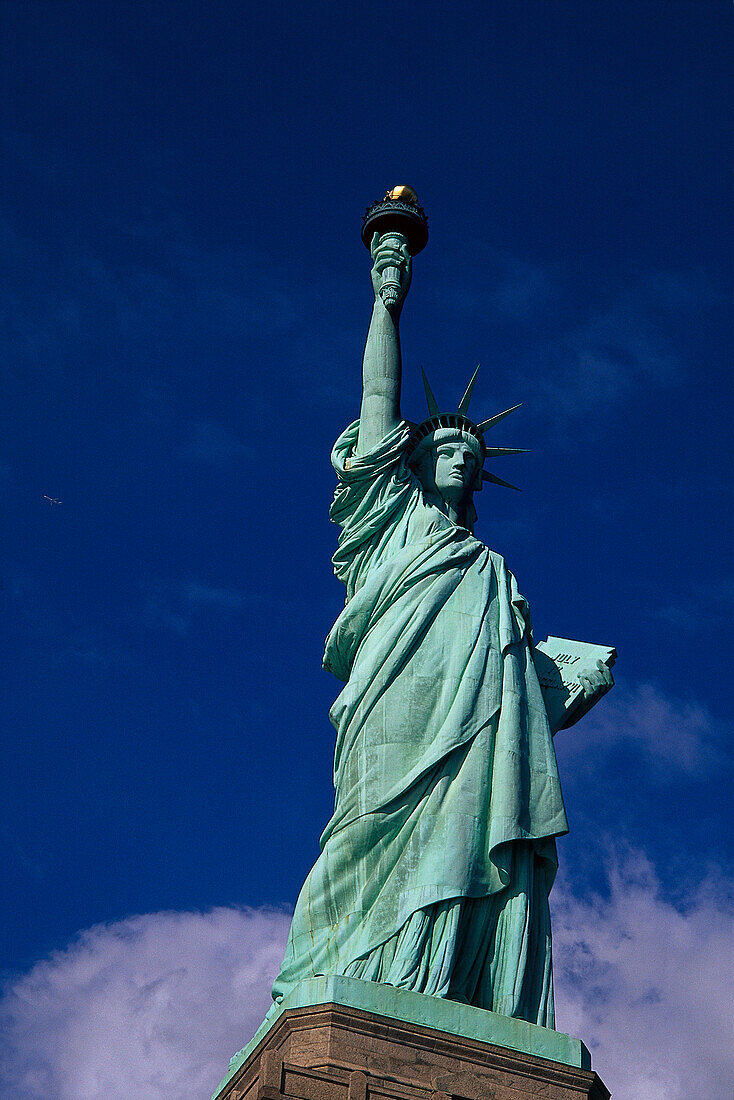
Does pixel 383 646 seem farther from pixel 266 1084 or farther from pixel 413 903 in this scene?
pixel 266 1084

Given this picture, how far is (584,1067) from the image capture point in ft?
46.9

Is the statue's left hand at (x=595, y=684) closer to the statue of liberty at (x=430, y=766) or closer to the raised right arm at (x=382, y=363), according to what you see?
the statue of liberty at (x=430, y=766)

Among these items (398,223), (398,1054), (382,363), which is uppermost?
(398,223)

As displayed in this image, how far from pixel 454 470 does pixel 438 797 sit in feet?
15.7

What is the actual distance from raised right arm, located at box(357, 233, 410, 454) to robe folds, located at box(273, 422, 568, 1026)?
1.79m

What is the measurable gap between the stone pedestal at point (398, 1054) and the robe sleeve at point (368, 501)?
5611mm

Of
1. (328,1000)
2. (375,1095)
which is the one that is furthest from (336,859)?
(375,1095)

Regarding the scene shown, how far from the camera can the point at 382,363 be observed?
63.2ft

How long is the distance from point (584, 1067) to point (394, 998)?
1.92 meters

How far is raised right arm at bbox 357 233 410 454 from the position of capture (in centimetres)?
1895

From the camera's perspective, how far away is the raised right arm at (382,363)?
18953mm

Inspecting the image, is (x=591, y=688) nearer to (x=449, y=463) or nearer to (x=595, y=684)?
(x=595, y=684)

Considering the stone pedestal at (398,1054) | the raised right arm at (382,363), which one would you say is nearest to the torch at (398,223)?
the raised right arm at (382,363)

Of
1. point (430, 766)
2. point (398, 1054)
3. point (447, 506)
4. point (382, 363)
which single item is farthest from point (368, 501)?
point (398, 1054)
